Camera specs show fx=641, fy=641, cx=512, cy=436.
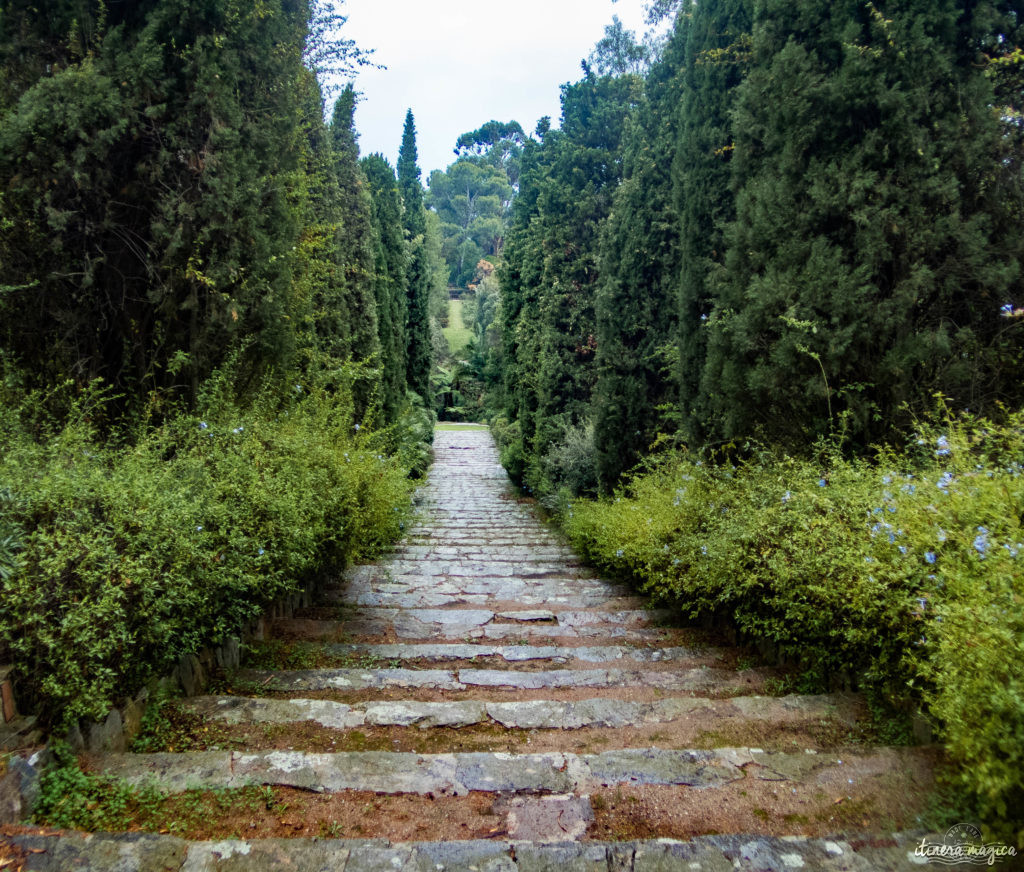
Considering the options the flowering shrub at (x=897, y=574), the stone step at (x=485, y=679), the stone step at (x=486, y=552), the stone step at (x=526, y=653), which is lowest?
the stone step at (x=486, y=552)

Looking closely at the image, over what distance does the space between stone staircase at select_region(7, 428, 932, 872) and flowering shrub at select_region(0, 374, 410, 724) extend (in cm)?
38

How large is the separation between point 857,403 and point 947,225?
1.27 meters

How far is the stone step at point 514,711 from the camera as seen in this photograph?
2.97m

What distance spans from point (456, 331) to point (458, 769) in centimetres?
4884

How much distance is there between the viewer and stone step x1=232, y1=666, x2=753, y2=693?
3.56m

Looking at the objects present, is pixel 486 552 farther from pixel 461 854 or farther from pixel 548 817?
pixel 461 854

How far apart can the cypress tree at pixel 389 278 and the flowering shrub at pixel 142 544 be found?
811cm

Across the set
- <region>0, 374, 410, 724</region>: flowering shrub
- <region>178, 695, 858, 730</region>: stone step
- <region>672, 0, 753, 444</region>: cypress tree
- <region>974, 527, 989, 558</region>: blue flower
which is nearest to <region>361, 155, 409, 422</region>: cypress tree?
<region>672, 0, 753, 444</region>: cypress tree

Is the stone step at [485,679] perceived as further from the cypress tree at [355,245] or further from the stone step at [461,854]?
the cypress tree at [355,245]

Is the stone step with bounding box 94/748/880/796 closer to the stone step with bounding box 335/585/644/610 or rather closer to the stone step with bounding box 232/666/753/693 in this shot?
the stone step with bounding box 232/666/753/693

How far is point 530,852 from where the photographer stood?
1.97 metres

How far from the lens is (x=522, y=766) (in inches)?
99.3

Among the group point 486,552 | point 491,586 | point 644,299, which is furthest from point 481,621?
point 644,299

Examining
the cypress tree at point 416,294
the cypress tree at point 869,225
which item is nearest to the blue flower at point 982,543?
the cypress tree at point 869,225
